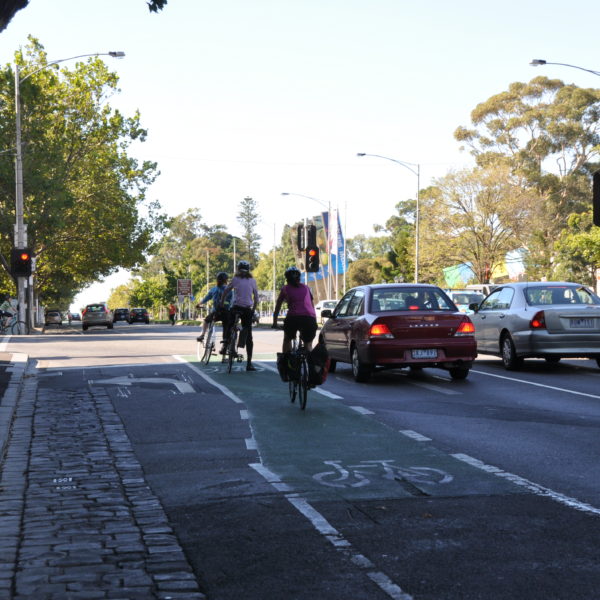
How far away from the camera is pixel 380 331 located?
14.9 m

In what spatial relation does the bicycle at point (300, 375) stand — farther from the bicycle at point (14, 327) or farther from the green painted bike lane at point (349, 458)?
the bicycle at point (14, 327)

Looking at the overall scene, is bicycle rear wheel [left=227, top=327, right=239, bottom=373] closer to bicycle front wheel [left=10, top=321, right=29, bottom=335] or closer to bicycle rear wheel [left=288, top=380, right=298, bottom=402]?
bicycle rear wheel [left=288, top=380, right=298, bottom=402]

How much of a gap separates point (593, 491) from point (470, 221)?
5440 centimetres

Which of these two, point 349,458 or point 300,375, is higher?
point 300,375

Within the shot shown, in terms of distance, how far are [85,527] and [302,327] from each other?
6.75 m

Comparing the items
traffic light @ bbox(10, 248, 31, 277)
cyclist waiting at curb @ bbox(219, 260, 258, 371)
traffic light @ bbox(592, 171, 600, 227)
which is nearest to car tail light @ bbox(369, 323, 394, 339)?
cyclist waiting at curb @ bbox(219, 260, 258, 371)

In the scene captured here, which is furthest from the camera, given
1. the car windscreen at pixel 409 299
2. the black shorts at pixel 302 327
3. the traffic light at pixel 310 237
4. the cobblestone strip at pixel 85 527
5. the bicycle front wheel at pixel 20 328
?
the bicycle front wheel at pixel 20 328

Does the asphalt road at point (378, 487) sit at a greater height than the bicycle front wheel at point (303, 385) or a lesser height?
lesser

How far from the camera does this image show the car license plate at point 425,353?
48.8 ft

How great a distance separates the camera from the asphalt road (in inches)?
188

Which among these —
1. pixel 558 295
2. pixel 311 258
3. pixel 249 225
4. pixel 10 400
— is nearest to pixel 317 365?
pixel 10 400

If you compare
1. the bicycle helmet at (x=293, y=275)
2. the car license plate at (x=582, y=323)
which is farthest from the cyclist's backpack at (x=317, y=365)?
the car license plate at (x=582, y=323)

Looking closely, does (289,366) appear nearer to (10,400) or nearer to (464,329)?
(10,400)

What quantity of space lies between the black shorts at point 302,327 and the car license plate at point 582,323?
236 inches
